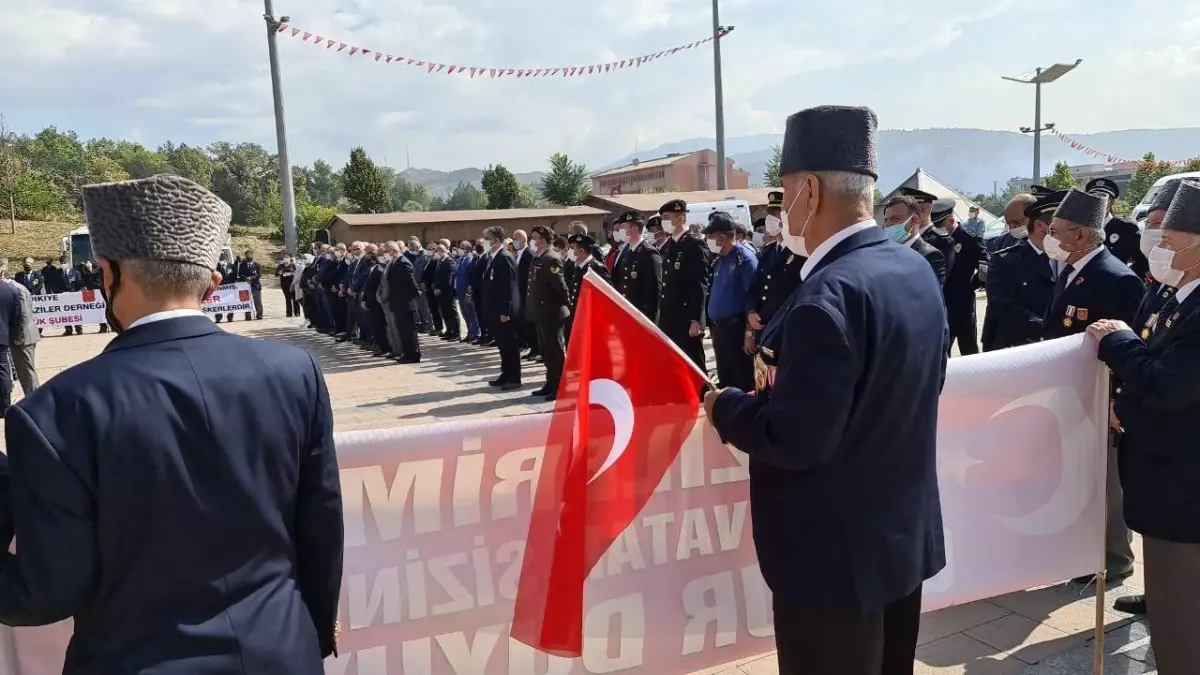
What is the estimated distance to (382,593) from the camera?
2.48 meters

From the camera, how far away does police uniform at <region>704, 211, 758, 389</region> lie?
303 inches

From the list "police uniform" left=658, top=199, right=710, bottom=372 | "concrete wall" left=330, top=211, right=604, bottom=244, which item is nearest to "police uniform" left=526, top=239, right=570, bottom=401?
"police uniform" left=658, top=199, right=710, bottom=372

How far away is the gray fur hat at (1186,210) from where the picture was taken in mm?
2617

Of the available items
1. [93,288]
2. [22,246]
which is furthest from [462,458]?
[22,246]

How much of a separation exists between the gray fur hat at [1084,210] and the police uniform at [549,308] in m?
5.99

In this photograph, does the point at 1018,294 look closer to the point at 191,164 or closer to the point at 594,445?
the point at 594,445

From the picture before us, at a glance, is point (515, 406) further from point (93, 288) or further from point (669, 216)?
point (93, 288)

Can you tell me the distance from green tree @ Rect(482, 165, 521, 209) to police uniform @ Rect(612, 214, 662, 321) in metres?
47.1

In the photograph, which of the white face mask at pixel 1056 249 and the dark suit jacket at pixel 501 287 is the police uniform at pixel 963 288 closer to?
the white face mask at pixel 1056 249

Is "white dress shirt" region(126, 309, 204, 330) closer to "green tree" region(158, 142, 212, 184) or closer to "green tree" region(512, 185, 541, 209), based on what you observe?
"green tree" region(512, 185, 541, 209)

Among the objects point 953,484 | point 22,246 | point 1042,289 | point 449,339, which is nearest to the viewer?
point 953,484

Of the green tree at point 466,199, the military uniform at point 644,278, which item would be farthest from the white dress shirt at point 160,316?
the green tree at point 466,199

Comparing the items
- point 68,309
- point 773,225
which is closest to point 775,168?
point 773,225

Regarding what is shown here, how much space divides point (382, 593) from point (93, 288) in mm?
22063
